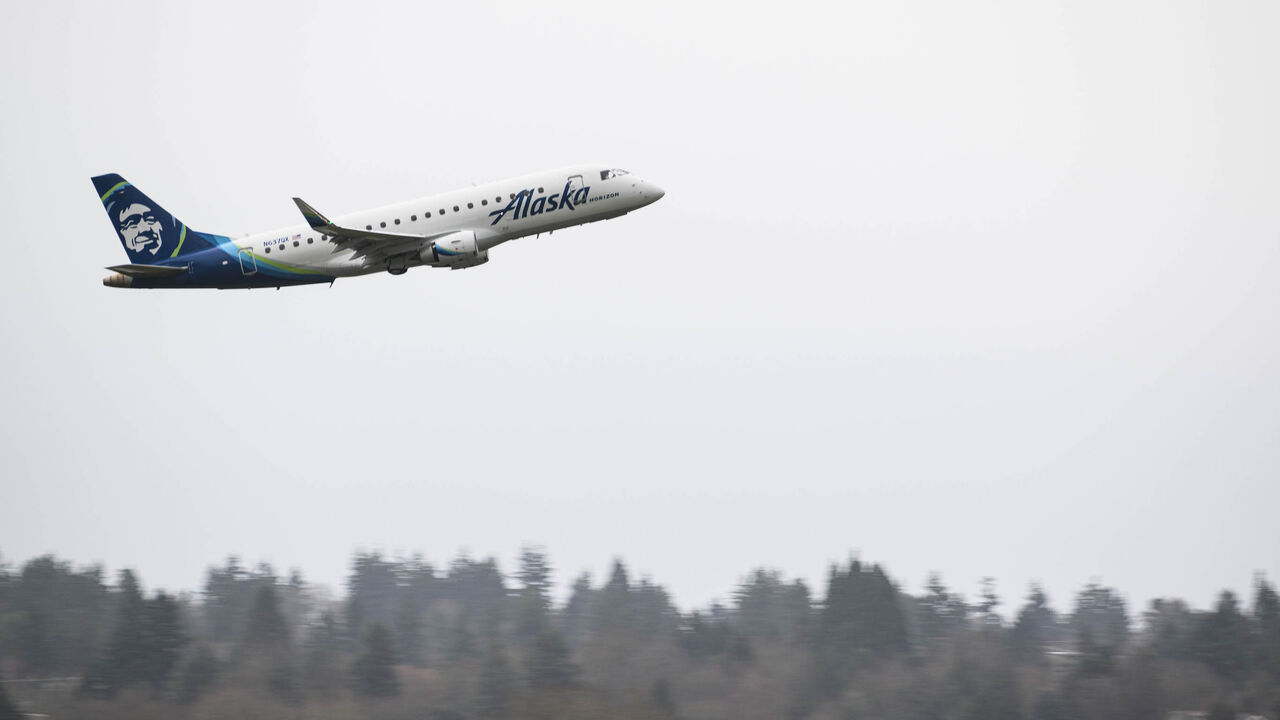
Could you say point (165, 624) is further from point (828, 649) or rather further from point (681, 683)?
point (828, 649)

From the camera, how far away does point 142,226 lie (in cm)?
8075

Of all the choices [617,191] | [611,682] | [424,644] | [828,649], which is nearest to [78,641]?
[424,644]

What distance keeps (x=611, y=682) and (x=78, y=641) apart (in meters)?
58.9

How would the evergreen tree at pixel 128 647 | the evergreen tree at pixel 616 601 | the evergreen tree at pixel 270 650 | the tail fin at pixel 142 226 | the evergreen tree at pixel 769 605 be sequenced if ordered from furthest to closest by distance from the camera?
the evergreen tree at pixel 616 601 < the evergreen tree at pixel 769 605 < the evergreen tree at pixel 128 647 < the evergreen tree at pixel 270 650 < the tail fin at pixel 142 226

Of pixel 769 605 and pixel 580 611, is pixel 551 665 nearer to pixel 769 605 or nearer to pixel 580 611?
pixel 769 605

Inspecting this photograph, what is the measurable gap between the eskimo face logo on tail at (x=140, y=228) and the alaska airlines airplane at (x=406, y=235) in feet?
6.33

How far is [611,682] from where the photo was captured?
385 feet

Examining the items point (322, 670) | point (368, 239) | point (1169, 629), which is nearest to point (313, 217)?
point (368, 239)

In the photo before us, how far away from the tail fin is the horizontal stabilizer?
1460 mm

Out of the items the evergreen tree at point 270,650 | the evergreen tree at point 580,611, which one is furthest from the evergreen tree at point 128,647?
the evergreen tree at point 580,611

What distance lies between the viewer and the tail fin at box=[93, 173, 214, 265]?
259 ft

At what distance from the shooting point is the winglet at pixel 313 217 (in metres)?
70.6

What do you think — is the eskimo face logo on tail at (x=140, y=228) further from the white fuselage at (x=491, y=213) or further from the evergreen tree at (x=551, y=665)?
the evergreen tree at (x=551, y=665)

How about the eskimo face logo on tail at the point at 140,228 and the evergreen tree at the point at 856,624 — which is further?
the evergreen tree at the point at 856,624
